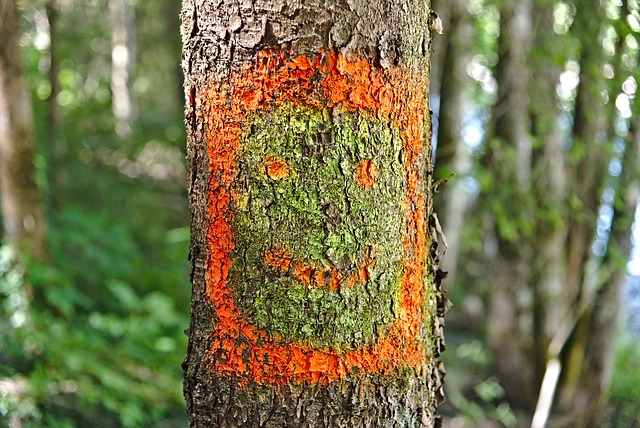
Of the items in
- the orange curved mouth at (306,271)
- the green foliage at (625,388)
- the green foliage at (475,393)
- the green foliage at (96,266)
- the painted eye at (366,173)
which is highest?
the painted eye at (366,173)

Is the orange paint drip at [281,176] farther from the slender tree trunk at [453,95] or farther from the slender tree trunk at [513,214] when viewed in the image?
the slender tree trunk at [453,95]

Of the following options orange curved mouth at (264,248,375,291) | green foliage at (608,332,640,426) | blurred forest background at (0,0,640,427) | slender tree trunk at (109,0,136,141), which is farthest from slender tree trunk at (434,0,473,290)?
slender tree trunk at (109,0,136,141)

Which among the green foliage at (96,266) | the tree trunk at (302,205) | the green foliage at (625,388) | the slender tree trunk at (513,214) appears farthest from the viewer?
the slender tree trunk at (513,214)

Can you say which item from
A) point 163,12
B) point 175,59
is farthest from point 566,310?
point 163,12

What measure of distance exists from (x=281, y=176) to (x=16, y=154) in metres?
3.12

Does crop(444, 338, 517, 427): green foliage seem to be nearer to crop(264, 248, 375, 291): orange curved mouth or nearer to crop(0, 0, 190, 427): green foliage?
crop(0, 0, 190, 427): green foliage

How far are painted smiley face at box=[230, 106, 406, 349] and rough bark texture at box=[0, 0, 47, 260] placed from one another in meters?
2.92

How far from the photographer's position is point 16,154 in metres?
3.89

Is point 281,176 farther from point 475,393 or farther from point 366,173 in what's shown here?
point 475,393

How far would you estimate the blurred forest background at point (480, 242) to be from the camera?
347 centimetres

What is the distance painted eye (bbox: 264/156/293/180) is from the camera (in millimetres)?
1271

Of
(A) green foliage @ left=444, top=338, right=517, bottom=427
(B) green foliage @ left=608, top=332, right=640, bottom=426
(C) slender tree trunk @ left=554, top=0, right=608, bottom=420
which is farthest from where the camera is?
(A) green foliage @ left=444, top=338, right=517, bottom=427

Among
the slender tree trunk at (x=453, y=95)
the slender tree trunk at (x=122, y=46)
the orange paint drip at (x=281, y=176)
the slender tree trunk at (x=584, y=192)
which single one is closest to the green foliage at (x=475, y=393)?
the slender tree trunk at (x=584, y=192)

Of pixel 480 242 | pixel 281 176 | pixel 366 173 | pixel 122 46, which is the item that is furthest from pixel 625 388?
pixel 122 46
